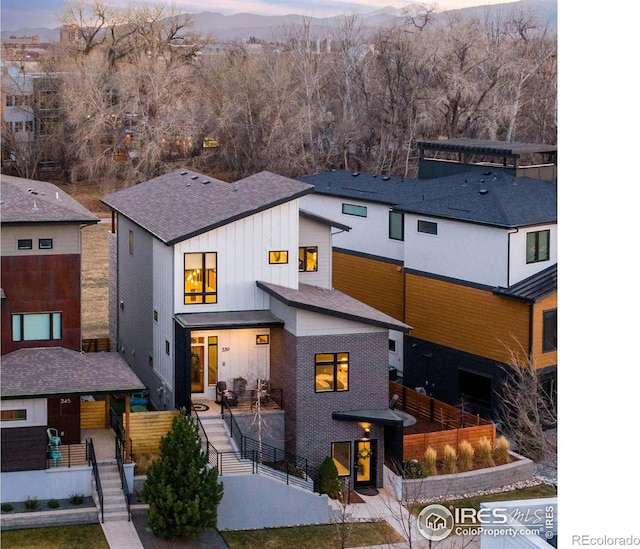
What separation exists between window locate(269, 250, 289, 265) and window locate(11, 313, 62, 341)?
171 inches

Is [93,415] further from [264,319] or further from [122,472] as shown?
[264,319]

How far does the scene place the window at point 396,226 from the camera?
26.1 meters

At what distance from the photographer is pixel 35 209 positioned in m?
18.7

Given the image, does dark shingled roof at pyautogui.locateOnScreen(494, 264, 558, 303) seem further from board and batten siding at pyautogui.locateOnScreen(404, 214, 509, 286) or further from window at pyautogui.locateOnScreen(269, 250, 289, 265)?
window at pyautogui.locateOnScreen(269, 250, 289, 265)

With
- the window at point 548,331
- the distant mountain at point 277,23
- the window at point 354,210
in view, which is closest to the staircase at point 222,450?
the window at point 548,331

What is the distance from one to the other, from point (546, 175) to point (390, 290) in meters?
5.90

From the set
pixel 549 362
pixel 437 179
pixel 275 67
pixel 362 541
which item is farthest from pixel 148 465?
pixel 275 67

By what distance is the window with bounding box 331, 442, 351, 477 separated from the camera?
19094mm

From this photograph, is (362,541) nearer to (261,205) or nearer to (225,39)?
(261,205)

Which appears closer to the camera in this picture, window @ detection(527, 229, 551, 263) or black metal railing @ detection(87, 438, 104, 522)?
black metal railing @ detection(87, 438, 104, 522)

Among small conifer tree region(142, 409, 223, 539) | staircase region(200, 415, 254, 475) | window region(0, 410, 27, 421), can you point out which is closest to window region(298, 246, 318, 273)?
staircase region(200, 415, 254, 475)

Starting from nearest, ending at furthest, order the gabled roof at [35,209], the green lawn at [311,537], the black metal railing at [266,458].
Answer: the green lawn at [311,537], the black metal railing at [266,458], the gabled roof at [35,209]

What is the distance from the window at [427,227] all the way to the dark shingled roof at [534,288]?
2.66 meters

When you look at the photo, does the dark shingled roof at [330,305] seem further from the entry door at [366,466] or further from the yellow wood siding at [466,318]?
the yellow wood siding at [466,318]
